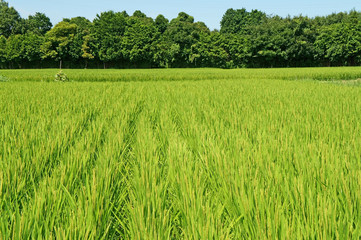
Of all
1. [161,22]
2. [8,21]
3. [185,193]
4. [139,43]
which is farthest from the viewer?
[8,21]

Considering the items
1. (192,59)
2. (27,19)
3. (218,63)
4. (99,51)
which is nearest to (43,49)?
(99,51)

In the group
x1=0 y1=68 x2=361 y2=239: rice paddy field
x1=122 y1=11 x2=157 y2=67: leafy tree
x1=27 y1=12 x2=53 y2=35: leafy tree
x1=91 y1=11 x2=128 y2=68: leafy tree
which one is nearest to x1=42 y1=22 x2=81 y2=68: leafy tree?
x1=91 y1=11 x2=128 y2=68: leafy tree

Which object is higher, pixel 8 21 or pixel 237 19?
pixel 237 19

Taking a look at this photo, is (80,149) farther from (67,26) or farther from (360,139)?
(67,26)

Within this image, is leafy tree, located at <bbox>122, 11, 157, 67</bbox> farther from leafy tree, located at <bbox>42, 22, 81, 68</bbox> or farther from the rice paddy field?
the rice paddy field

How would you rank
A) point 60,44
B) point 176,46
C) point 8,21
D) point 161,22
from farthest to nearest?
point 8,21 < point 161,22 < point 176,46 < point 60,44

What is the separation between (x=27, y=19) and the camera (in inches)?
2564

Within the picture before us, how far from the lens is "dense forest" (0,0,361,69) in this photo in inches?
1591

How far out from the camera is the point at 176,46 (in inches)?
1644

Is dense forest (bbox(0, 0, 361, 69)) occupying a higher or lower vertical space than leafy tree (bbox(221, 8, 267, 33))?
lower

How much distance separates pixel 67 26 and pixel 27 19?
33081 millimetres

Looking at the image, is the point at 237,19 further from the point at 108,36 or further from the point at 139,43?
the point at 108,36

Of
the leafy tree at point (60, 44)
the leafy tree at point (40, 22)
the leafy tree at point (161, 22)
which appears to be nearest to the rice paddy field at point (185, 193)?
the leafy tree at point (60, 44)

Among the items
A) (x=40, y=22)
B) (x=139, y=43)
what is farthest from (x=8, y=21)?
(x=139, y=43)
